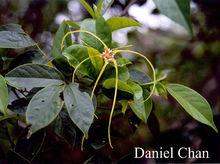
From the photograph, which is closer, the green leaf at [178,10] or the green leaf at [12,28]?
the green leaf at [178,10]

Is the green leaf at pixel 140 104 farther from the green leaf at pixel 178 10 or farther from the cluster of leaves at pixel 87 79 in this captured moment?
the green leaf at pixel 178 10

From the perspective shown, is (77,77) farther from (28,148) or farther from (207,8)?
(207,8)

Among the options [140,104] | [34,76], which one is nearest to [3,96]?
[34,76]

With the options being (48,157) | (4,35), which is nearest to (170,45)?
(48,157)

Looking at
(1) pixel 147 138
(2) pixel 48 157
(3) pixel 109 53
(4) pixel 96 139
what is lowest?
(1) pixel 147 138

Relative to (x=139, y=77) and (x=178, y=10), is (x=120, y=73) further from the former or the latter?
(x=178, y=10)

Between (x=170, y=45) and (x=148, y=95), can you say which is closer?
(x=148, y=95)

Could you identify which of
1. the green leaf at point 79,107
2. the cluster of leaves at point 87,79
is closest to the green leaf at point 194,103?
the cluster of leaves at point 87,79
